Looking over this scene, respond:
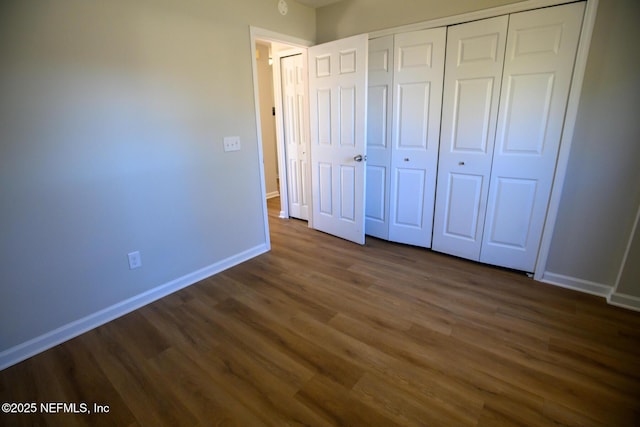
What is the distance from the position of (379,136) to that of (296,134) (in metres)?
A: 1.24

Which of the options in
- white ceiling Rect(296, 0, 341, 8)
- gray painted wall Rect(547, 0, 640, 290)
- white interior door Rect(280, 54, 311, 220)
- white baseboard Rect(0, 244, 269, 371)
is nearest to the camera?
white baseboard Rect(0, 244, 269, 371)

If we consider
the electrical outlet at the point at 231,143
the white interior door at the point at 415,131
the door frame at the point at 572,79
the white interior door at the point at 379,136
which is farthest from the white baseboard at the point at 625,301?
the electrical outlet at the point at 231,143

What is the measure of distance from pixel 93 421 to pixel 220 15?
280cm

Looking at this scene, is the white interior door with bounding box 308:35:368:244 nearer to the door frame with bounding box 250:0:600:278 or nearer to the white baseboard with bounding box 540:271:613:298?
the door frame with bounding box 250:0:600:278

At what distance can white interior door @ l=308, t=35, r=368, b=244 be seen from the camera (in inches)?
119

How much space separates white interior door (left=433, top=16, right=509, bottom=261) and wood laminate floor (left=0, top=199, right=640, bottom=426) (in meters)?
0.53

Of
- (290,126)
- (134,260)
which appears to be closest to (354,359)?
(134,260)

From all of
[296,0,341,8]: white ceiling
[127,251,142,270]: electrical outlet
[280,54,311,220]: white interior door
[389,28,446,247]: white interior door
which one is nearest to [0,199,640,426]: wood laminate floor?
[127,251,142,270]: electrical outlet

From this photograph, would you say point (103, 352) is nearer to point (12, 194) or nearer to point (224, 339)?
point (224, 339)

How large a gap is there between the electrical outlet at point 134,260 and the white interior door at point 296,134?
206 cm

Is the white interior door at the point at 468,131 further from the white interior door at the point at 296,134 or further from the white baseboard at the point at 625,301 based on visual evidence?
the white interior door at the point at 296,134

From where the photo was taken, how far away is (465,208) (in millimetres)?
2873

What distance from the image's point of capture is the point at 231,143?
2.76 meters

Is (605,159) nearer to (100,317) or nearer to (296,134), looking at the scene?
(296,134)
